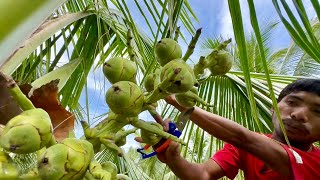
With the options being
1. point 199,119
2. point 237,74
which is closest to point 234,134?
point 199,119

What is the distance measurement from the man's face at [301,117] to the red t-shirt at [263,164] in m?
0.07

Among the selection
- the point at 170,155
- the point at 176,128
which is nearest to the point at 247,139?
the point at 170,155

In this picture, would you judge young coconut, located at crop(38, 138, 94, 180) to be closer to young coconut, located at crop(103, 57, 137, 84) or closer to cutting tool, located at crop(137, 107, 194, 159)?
young coconut, located at crop(103, 57, 137, 84)

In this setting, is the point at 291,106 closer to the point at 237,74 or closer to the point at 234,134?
the point at 234,134

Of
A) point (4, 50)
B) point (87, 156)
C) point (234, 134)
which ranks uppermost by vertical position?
point (4, 50)

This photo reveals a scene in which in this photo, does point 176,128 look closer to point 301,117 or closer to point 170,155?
point 170,155

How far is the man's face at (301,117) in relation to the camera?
1.69 meters

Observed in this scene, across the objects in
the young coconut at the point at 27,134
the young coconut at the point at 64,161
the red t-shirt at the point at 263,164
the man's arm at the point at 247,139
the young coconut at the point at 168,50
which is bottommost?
the red t-shirt at the point at 263,164

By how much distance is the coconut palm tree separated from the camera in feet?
2.46

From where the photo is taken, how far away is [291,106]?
177cm

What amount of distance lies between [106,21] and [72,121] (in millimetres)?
944

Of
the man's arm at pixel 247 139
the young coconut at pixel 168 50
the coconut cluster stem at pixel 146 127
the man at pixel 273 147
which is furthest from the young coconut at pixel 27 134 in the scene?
the man's arm at pixel 247 139

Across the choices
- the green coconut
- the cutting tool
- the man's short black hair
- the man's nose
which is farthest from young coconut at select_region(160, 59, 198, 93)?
the man's short black hair

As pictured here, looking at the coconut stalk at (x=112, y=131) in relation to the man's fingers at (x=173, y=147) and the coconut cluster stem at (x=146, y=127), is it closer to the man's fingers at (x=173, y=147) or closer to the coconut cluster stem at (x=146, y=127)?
the coconut cluster stem at (x=146, y=127)
